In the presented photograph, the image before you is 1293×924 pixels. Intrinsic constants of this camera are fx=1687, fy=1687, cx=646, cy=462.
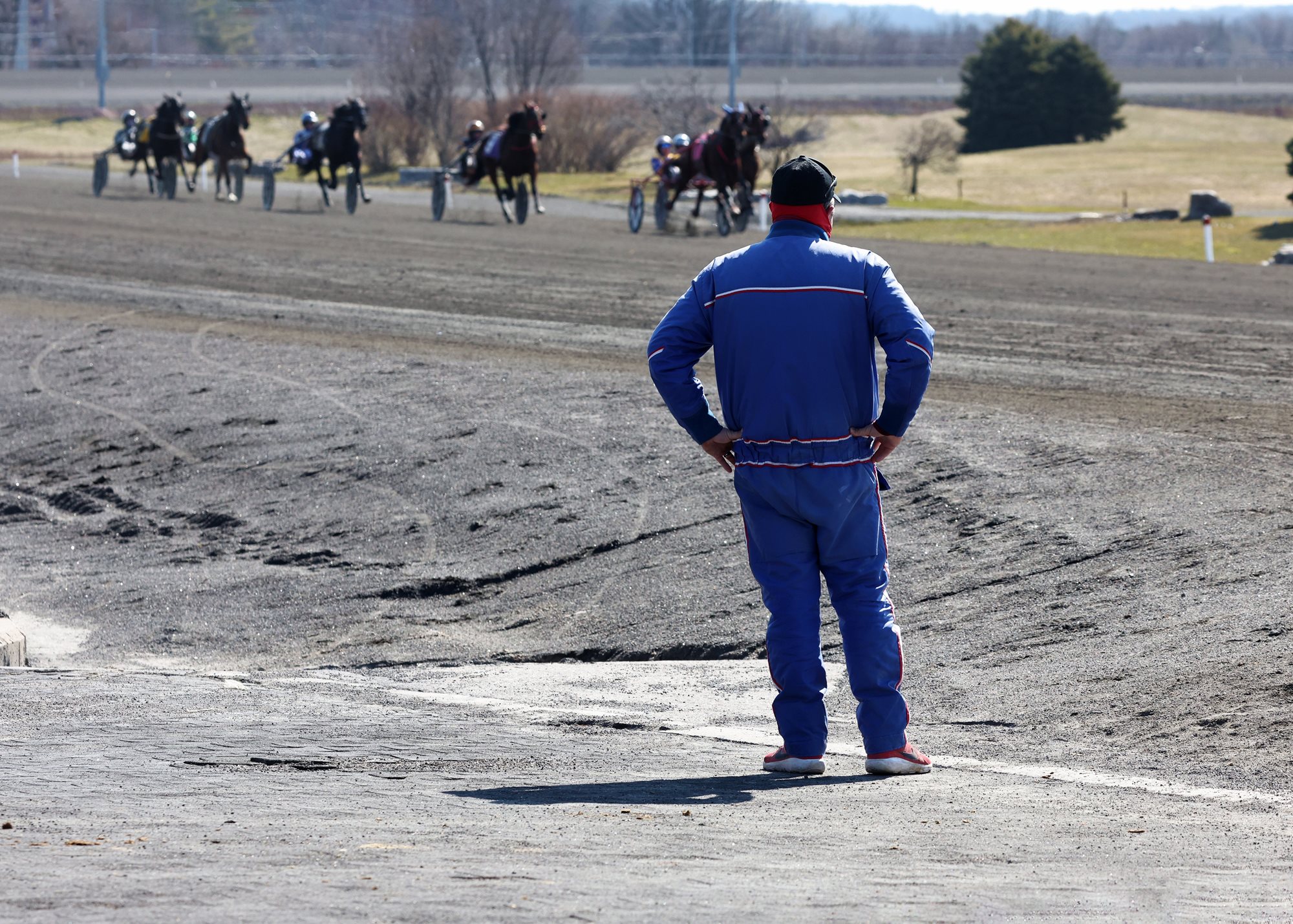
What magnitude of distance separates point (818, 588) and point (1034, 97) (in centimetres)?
6250

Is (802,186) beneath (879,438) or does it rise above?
above

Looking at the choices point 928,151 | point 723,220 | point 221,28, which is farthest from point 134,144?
point 221,28

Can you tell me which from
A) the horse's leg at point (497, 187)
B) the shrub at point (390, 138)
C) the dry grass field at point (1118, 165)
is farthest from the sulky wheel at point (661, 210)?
the shrub at point (390, 138)

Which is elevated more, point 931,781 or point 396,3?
point 396,3

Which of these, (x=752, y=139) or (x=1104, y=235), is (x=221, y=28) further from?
(x=1104, y=235)

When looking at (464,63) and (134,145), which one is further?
(464,63)

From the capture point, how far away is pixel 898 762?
5469 mm

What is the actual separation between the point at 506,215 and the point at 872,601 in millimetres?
26769

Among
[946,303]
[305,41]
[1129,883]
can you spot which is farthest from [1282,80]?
[1129,883]

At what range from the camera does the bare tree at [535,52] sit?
65.5 meters

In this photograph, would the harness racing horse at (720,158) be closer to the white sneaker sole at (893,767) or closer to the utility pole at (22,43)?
the white sneaker sole at (893,767)

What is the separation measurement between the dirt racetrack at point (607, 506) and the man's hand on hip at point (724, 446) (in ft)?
4.61

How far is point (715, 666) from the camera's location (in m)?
7.60

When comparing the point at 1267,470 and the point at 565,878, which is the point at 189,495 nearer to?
the point at 1267,470
